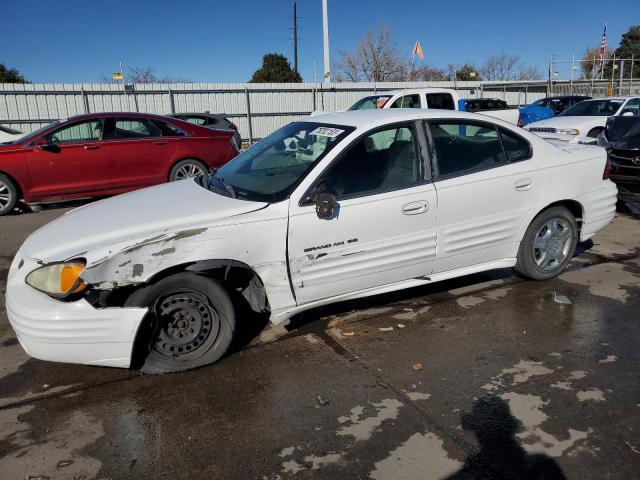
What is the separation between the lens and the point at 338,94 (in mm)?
23250

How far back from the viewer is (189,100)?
20984mm

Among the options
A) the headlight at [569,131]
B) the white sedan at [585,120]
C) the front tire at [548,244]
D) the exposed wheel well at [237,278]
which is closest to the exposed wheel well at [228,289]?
the exposed wheel well at [237,278]

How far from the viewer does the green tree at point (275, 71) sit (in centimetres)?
4259

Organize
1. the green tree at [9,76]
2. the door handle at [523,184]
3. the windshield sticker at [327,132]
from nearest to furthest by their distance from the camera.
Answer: the windshield sticker at [327,132] < the door handle at [523,184] < the green tree at [9,76]

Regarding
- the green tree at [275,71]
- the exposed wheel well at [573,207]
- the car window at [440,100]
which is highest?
the green tree at [275,71]

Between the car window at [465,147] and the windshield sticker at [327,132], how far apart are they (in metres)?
0.77

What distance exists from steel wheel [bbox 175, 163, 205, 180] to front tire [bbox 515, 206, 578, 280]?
605 centimetres

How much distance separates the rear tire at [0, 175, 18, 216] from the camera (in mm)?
8305

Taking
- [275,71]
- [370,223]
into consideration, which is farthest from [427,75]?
[370,223]

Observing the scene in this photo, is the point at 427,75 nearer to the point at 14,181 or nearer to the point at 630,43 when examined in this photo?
the point at 630,43

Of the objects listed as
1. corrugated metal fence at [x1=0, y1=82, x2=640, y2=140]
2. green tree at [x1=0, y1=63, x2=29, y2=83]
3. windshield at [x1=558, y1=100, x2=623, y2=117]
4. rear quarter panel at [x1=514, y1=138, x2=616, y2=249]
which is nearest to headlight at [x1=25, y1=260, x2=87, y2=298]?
rear quarter panel at [x1=514, y1=138, x2=616, y2=249]

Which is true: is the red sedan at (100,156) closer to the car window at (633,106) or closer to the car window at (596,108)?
the car window at (596,108)

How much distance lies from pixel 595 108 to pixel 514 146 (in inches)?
419

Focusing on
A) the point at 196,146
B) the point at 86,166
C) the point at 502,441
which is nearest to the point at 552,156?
the point at 502,441
